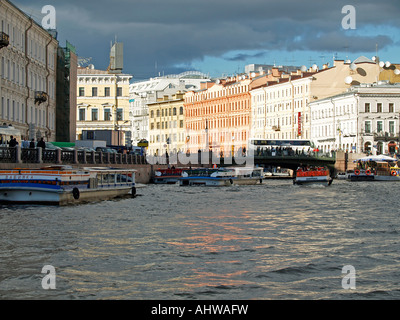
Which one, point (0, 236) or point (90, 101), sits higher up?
point (90, 101)

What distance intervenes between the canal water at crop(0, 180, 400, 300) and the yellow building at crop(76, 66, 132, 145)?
70199 mm

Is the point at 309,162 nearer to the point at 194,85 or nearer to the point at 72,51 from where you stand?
the point at 72,51

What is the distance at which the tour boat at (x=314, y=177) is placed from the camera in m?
60.9

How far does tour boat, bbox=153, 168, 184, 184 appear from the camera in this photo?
6962cm

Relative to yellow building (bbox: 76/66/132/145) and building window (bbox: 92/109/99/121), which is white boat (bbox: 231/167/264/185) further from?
building window (bbox: 92/109/99/121)

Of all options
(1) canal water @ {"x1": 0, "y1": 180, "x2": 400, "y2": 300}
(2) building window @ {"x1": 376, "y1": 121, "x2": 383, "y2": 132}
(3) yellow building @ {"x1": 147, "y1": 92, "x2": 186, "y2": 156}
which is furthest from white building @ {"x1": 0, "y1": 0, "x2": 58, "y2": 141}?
(3) yellow building @ {"x1": 147, "y1": 92, "x2": 186, "y2": 156}

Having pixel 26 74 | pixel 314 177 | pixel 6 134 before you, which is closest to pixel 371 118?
pixel 314 177

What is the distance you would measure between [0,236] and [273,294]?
8.91 m

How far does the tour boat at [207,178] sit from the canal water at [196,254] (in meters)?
33.6

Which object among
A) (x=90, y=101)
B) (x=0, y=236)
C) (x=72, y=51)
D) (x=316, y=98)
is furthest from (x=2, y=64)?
(x=316, y=98)

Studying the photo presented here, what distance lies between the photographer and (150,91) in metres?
151

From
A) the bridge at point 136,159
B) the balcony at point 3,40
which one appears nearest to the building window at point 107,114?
the bridge at point 136,159

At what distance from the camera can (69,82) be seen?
71.4m
